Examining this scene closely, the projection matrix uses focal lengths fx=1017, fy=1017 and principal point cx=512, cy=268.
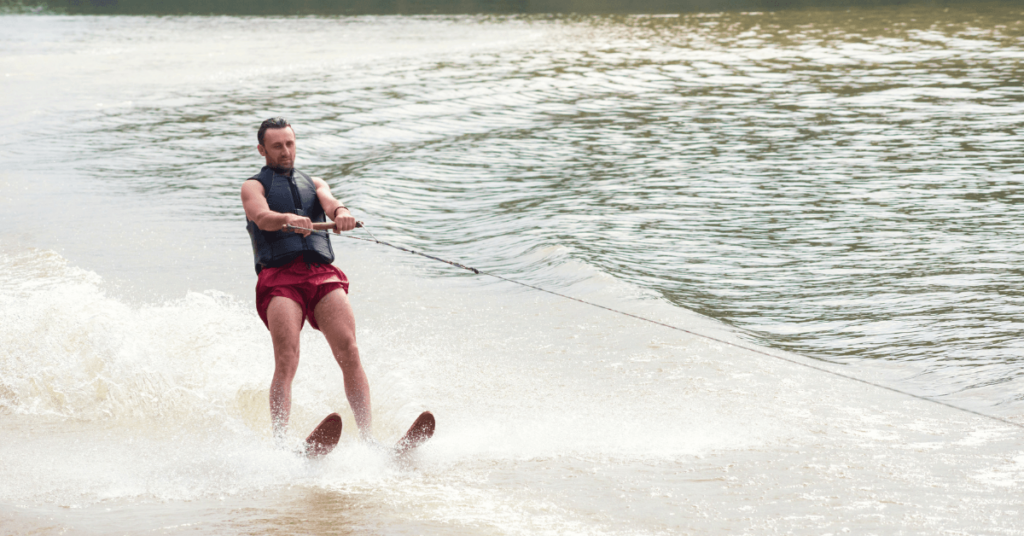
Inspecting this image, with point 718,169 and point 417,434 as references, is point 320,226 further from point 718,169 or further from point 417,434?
point 718,169

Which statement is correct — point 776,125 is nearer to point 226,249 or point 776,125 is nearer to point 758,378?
point 226,249

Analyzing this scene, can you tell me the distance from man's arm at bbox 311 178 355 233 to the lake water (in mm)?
1177

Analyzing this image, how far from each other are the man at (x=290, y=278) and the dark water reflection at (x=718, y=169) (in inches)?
134

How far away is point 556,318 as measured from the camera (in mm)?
7969

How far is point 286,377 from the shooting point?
521cm

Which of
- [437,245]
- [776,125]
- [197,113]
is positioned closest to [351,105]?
[197,113]

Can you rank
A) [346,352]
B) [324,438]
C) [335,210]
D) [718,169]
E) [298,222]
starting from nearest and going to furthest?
[324,438], [298,222], [346,352], [335,210], [718,169]

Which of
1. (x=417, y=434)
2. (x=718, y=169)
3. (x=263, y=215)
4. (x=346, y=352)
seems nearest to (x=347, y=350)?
(x=346, y=352)

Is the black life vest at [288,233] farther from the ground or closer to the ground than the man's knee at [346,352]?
farther from the ground

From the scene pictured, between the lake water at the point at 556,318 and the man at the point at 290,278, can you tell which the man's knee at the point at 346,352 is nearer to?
the man at the point at 290,278

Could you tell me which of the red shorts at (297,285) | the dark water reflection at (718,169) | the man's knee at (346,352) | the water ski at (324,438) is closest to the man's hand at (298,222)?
the red shorts at (297,285)

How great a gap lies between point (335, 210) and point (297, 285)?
442 mm

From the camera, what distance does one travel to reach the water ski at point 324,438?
498 centimetres

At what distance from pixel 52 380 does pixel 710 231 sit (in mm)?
6659
